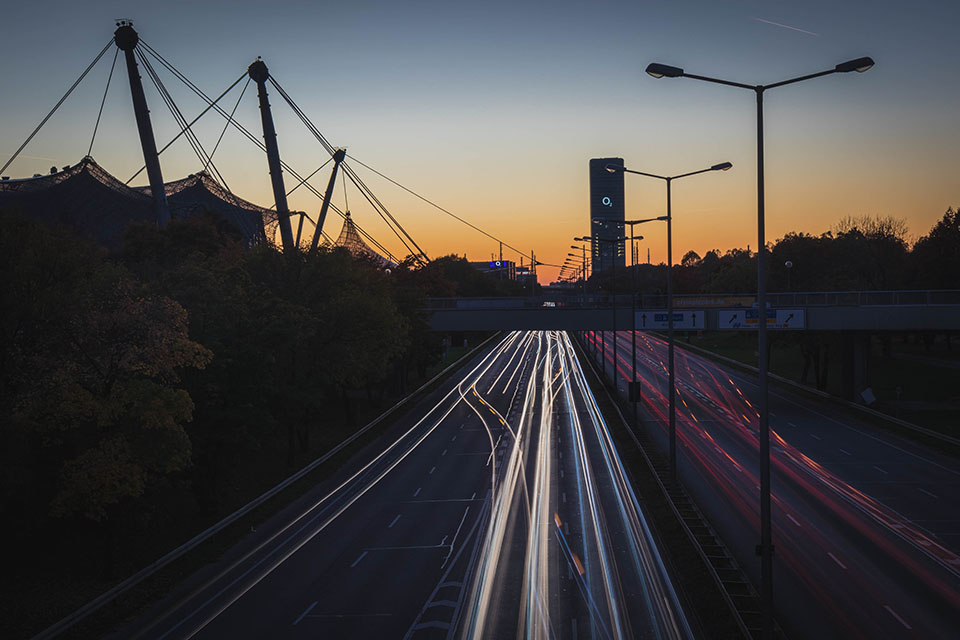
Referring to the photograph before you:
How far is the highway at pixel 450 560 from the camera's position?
19922 millimetres

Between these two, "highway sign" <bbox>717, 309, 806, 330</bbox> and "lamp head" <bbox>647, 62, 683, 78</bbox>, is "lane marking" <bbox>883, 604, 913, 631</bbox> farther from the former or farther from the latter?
"highway sign" <bbox>717, 309, 806, 330</bbox>

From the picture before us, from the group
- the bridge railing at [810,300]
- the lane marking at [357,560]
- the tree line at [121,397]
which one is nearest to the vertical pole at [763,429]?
the lane marking at [357,560]

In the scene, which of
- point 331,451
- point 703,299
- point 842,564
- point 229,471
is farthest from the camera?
point 703,299

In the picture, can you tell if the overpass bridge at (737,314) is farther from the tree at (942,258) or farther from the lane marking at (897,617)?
the lane marking at (897,617)

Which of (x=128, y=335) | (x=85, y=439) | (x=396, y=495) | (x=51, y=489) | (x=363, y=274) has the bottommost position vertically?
(x=396, y=495)

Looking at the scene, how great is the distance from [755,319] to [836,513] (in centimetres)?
3109

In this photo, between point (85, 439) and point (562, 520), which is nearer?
point (85, 439)

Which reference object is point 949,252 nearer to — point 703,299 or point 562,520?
point 703,299

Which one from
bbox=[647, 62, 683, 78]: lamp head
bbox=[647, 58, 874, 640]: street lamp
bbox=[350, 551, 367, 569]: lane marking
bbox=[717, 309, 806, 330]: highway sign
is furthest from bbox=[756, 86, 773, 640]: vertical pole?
bbox=[717, 309, 806, 330]: highway sign

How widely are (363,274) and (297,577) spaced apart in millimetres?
31499

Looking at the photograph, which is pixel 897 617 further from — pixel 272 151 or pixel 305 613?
pixel 272 151

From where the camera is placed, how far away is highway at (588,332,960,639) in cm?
2009

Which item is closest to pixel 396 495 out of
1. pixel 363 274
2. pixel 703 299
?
pixel 363 274

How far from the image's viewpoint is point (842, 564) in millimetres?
23688
